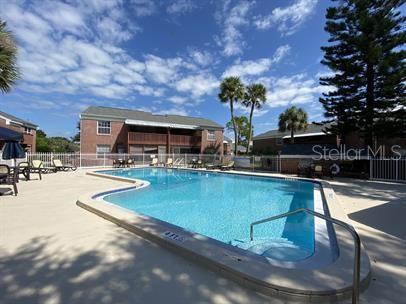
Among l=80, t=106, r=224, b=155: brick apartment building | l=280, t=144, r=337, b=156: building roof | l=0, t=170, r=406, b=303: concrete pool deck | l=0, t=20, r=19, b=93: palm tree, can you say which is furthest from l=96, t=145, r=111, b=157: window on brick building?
l=0, t=170, r=406, b=303: concrete pool deck

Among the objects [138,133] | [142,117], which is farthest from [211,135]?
[138,133]

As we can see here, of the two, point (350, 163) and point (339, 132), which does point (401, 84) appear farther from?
point (350, 163)

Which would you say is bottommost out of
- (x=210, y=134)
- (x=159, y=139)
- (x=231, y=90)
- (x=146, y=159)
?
(x=146, y=159)

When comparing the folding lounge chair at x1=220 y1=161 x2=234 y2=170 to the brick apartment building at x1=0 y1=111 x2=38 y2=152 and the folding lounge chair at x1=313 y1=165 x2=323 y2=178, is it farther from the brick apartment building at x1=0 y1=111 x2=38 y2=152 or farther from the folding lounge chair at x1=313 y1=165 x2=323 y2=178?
the brick apartment building at x1=0 y1=111 x2=38 y2=152

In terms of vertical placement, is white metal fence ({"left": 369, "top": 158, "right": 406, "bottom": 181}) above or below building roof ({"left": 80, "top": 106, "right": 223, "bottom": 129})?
below

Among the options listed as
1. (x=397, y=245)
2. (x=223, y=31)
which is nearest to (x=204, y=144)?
(x=223, y=31)

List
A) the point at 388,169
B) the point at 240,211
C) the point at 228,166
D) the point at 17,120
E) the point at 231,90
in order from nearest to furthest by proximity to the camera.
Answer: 1. the point at 240,211
2. the point at 388,169
3. the point at 228,166
4. the point at 17,120
5. the point at 231,90

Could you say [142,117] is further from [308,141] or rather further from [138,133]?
[308,141]

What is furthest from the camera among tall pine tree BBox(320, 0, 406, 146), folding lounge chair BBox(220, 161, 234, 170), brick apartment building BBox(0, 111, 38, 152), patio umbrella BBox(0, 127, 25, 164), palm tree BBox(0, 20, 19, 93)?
brick apartment building BBox(0, 111, 38, 152)

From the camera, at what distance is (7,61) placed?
7.35m

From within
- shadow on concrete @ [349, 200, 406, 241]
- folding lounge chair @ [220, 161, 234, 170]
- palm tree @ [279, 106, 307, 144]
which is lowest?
shadow on concrete @ [349, 200, 406, 241]

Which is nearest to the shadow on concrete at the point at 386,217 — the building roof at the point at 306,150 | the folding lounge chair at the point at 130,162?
the building roof at the point at 306,150

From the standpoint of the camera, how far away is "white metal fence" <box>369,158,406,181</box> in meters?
13.8

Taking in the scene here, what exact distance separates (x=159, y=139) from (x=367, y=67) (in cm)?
2239
